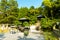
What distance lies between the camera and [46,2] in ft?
59.1

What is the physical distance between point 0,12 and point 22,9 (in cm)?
653

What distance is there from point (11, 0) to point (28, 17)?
20.6 feet

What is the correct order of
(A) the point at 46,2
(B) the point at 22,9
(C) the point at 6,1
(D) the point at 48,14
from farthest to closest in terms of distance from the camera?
(B) the point at 22,9
(C) the point at 6,1
(D) the point at 48,14
(A) the point at 46,2

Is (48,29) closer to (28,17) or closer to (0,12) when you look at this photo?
(28,17)

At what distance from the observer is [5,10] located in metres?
29.1

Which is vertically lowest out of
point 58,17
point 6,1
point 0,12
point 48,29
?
point 48,29

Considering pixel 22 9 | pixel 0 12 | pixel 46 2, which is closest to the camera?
pixel 46 2

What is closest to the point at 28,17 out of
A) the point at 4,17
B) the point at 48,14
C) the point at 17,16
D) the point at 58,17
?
the point at 17,16

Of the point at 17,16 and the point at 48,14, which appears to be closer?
the point at 48,14

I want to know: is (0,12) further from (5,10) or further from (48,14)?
(48,14)

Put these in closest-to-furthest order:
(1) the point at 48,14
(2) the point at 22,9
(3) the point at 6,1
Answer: (1) the point at 48,14, (3) the point at 6,1, (2) the point at 22,9

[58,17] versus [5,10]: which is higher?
[5,10]

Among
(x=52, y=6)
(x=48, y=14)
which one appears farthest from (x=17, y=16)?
(x=52, y=6)

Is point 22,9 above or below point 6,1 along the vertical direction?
below
